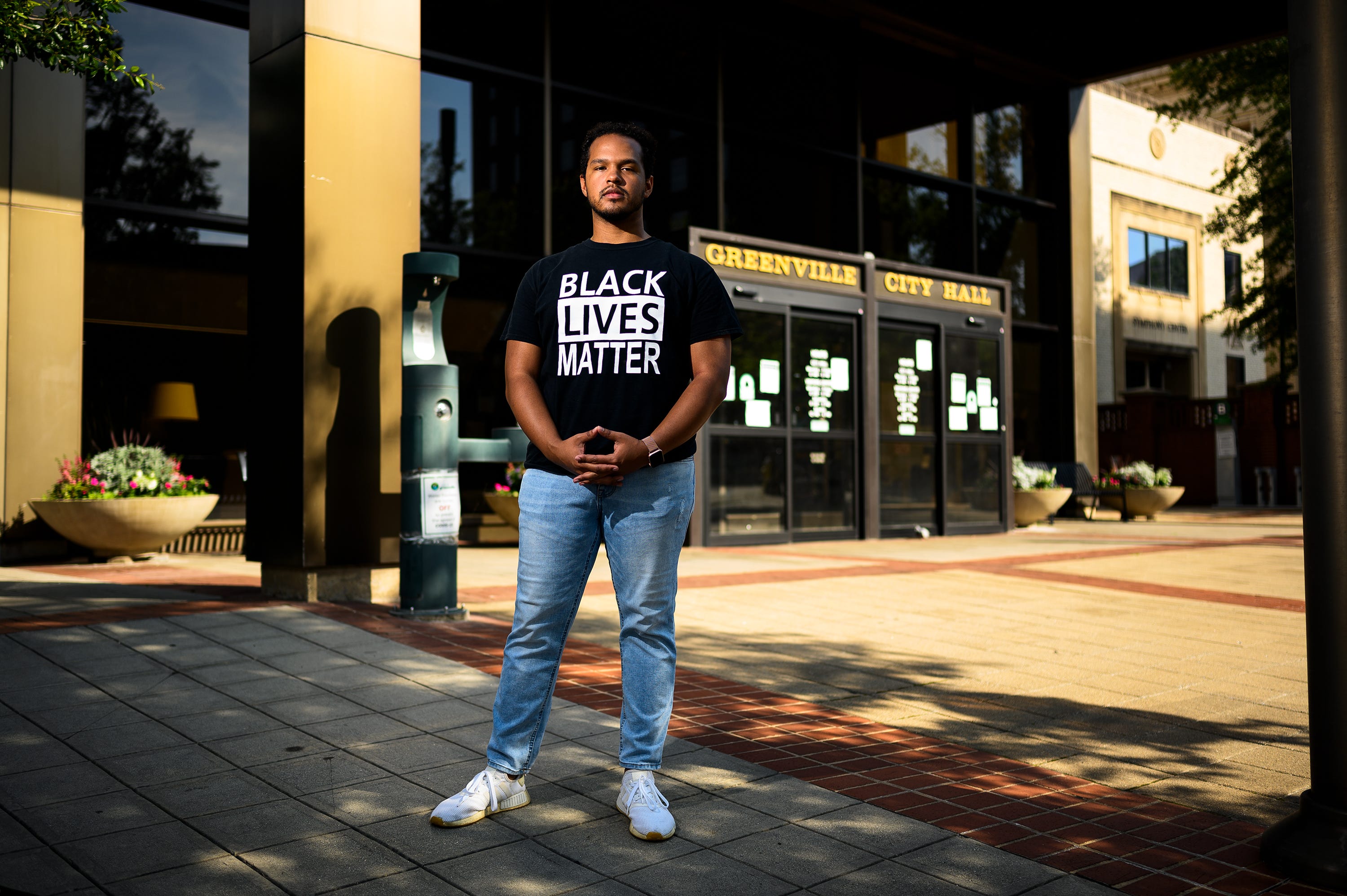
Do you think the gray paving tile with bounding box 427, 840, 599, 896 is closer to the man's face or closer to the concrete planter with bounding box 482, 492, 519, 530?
the man's face

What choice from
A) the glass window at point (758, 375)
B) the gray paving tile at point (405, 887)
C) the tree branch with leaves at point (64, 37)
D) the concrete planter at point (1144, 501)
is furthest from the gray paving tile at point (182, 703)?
the concrete planter at point (1144, 501)

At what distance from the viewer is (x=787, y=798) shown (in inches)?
135

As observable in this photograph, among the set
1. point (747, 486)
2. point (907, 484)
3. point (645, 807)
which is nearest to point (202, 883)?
point (645, 807)

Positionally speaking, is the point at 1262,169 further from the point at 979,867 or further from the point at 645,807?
the point at 645,807

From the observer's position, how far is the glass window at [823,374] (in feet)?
44.4

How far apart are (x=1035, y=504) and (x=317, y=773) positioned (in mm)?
14932

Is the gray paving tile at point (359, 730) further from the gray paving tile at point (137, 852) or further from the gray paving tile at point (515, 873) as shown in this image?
the gray paving tile at point (515, 873)

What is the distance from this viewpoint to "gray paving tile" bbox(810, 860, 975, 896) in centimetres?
272

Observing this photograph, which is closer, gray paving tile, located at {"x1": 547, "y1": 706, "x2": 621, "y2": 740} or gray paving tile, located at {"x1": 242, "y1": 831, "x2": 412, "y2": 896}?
gray paving tile, located at {"x1": 242, "y1": 831, "x2": 412, "y2": 896}

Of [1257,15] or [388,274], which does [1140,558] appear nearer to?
[388,274]

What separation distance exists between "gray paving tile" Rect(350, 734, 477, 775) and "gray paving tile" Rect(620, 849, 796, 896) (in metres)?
1.17

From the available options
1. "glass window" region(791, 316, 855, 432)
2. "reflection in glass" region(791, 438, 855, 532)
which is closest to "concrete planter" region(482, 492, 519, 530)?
"reflection in glass" region(791, 438, 855, 532)

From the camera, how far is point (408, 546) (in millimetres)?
6469

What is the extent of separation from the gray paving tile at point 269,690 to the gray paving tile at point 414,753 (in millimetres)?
821
